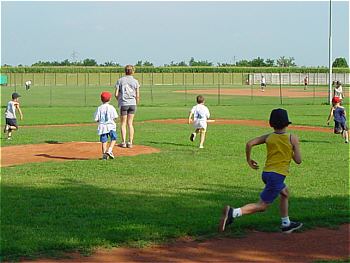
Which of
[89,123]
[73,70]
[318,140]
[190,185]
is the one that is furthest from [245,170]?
[73,70]

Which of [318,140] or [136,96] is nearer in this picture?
[136,96]

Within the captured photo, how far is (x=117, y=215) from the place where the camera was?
8.25m

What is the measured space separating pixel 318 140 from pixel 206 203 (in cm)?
1042

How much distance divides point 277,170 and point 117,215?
2212 millimetres

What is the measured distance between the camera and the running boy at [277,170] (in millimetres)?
7398

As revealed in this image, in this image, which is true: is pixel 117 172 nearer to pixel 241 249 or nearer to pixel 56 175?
pixel 56 175

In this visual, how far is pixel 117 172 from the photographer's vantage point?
12.1 meters

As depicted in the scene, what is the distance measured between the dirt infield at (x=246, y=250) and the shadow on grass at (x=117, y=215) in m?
0.25

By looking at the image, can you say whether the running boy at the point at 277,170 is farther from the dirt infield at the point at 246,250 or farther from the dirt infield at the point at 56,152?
the dirt infield at the point at 56,152

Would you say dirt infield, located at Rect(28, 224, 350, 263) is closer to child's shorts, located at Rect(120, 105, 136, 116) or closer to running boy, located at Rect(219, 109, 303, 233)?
running boy, located at Rect(219, 109, 303, 233)

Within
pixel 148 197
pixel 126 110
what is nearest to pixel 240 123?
pixel 126 110

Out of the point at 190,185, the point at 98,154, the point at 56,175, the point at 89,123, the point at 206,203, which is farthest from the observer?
the point at 89,123

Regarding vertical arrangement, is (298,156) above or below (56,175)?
above

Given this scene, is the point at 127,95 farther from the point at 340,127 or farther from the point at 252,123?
the point at 252,123
